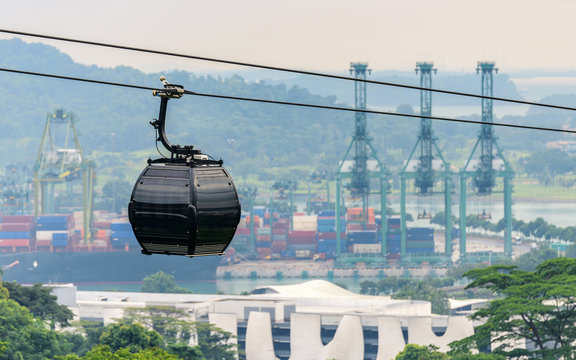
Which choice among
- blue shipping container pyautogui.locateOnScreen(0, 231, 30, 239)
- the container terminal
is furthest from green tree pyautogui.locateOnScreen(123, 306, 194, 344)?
blue shipping container pyautogui.locateOnScreen(0, 231, 30, 239)

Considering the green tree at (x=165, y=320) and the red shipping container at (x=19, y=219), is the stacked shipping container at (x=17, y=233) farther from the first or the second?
the green tree at (x=165, y=320)

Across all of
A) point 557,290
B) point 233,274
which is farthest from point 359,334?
point 233,274

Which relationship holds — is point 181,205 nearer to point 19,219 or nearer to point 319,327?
point 319,327

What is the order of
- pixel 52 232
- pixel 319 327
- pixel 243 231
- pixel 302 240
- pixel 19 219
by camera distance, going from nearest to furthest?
pixel 319 327 < pixel 243 231 < pixel 52 232 < pixel 19 219 < pixel 302 240

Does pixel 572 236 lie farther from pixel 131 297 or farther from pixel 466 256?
pixel 131 297

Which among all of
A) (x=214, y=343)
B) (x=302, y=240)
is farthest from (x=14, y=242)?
(x=214, y=343)

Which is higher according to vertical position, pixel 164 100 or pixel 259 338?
pixel 164 100

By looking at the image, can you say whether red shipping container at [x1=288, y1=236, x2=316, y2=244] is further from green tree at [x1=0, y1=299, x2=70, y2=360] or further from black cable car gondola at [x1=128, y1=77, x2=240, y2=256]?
black cable car gondola at [x1=128, y1=77, x2=240, y2=256]
